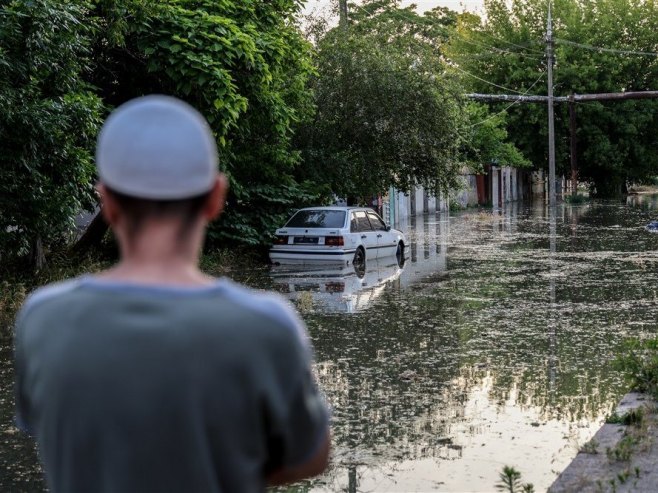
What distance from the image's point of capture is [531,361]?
10.4 m

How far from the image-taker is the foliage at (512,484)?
570cm

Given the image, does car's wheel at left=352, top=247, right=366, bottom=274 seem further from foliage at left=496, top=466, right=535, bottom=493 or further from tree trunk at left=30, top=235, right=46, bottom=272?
foliage at left=496, top=466, right=535, bottom=493

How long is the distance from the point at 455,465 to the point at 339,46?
70.4ft

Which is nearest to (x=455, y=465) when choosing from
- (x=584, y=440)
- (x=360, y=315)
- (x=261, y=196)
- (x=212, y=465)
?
(x=584, y=440)

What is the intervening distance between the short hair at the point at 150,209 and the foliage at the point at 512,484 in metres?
3.90

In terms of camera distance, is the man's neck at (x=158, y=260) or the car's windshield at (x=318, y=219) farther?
the car's windshield at (x=318, y=219)

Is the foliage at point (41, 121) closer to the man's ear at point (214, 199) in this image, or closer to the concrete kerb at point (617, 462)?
the concrete kerb at point (617, 462)

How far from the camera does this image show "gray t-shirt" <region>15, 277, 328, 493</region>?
6.88 ft

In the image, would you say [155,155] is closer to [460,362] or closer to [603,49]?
[460,362]

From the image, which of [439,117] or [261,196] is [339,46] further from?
[261,196]

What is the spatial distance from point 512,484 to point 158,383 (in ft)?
13.7

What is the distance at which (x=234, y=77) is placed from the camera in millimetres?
19453

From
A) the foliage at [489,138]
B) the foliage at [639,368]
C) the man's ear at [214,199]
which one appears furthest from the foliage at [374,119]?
the foliage at [489,138]

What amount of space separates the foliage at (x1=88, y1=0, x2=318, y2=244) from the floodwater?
3019mm
